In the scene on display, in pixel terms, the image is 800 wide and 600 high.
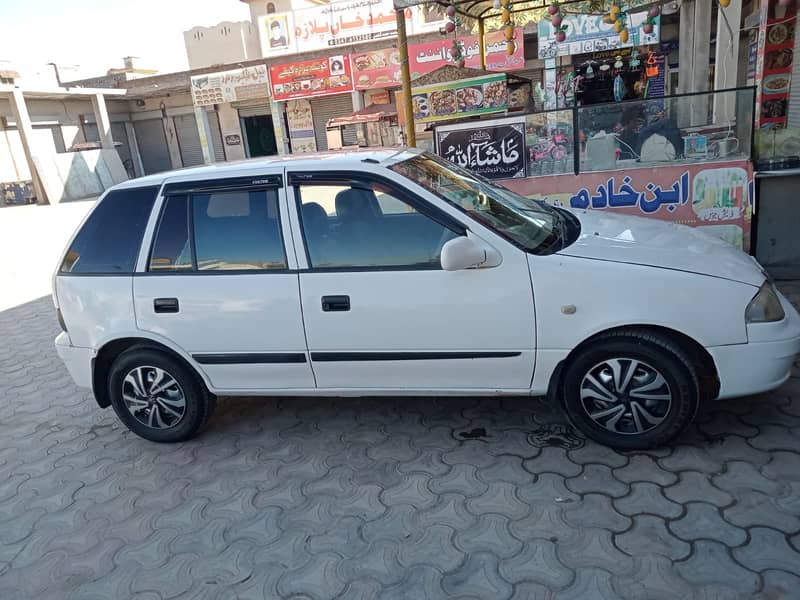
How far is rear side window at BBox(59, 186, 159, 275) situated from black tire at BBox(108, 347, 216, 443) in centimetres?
57

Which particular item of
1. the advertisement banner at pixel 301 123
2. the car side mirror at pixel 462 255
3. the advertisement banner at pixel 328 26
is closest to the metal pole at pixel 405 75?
the car side mirror at pixel 462 255

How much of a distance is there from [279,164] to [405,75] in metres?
3.25

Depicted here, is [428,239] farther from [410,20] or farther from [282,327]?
[410,20]

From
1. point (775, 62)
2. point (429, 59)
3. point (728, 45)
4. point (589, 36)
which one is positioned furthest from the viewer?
point (429, 59)

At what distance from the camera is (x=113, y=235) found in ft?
12.3

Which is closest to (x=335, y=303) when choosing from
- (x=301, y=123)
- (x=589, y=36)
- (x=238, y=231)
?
(x=238, y=231)

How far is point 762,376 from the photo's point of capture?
118 inches

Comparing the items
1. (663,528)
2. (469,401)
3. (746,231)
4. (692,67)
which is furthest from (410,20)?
(663,528)

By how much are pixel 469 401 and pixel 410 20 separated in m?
22.2

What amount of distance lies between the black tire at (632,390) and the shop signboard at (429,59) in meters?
14.7

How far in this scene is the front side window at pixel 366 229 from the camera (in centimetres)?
328

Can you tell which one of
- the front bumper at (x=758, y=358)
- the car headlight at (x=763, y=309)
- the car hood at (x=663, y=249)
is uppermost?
the car hood at (x=663, y=249)

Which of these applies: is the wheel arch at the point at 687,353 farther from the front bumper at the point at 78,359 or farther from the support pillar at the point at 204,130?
the support pillar at the point at 204,130

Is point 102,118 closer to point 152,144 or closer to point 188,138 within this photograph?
point 152,144
